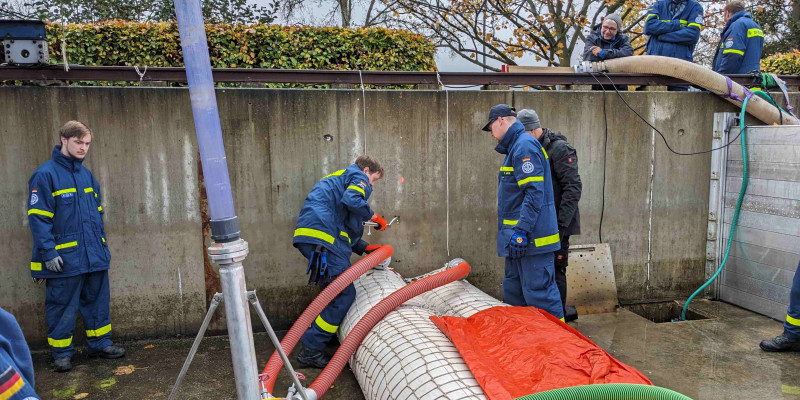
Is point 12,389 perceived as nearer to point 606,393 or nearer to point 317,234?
point 606,393

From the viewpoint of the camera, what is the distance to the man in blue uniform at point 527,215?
4.23 meters

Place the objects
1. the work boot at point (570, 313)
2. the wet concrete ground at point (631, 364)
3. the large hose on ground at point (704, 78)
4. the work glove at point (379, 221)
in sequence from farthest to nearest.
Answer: the large hose on ground at point (704, 78)
the work boot at point (570, 313)
the work glove at point (379, 221)
the wet concrete ground at point (631, 364)

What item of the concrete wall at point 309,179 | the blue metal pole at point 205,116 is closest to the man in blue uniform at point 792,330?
the concrete wall at point 309,179

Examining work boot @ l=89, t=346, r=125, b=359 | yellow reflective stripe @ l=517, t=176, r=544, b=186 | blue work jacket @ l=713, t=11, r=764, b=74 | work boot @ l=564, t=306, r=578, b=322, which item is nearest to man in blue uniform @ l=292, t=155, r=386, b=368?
yellow reflective stripe @ l=517, t=176, r=544, b=186

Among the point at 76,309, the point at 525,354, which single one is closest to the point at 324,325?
the point at 525,354

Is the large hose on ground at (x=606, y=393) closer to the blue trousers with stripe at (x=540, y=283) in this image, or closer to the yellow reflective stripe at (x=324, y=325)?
the blue trousers with stripe at (x=540, y=283)

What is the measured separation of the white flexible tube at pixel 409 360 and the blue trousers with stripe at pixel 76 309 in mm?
2028

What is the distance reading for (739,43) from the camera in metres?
6.56

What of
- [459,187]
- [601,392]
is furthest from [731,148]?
[601,392]

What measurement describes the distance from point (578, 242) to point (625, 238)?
560 millimetres

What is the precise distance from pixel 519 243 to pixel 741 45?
14.7 feet

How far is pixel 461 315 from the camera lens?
13.7 ft

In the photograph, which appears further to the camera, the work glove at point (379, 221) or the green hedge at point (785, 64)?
the green hedge at point (785, 64)

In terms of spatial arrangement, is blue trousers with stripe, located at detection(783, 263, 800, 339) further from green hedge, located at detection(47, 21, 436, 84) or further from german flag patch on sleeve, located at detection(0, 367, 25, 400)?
german flag patch on sleeve, located at detection(0, 367, 25, 400)
